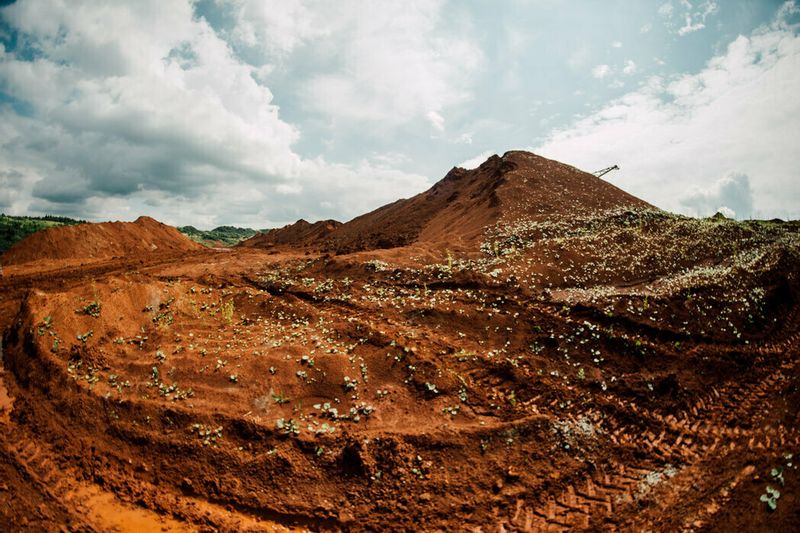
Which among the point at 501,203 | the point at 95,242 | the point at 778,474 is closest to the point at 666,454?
the point at 778,474

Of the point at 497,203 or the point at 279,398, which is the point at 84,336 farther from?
the point at 497,203

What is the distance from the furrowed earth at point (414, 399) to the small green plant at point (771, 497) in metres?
0.02

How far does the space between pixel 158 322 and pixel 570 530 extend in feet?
29.6

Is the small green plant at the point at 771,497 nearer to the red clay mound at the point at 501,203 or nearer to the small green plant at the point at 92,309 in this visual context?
the red clay mound at the point at 501,203

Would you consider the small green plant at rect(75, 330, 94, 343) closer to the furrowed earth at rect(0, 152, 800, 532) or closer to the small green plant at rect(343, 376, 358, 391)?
the furrowed earth at rect(0, 152, 800, 532)

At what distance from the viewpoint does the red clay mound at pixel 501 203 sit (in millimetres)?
17094

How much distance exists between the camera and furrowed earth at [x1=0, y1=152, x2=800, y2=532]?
5023 mm

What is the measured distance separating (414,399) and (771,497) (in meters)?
5.06

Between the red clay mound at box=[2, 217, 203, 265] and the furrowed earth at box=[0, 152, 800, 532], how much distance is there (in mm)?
13913

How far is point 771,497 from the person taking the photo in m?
4.75

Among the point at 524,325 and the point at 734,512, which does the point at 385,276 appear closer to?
the point at 524,325

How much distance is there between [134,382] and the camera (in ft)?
21.7

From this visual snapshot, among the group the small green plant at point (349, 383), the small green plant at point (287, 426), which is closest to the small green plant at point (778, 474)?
the small green plant at point (349, 383)

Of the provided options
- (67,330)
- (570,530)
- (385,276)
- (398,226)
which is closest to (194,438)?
(67,330)
